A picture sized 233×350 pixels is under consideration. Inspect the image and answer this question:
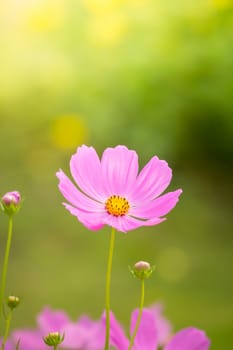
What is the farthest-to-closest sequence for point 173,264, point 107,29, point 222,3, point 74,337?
point 107,29 → point 222,3 → point 173,264 → point 74,337

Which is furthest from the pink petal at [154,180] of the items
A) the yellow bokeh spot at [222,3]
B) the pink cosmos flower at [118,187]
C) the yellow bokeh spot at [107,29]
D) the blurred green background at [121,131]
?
the yellow bokeh spot at [107,29]

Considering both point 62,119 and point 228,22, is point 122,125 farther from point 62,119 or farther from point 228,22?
point 228,22

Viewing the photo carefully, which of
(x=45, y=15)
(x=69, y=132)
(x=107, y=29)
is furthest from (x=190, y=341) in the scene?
(x=45, y=15)

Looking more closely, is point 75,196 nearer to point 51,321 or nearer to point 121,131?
point 51,321

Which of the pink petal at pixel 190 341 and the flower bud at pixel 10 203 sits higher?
the flower bud at pixel 10 203

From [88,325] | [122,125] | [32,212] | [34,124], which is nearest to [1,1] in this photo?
[34,124]

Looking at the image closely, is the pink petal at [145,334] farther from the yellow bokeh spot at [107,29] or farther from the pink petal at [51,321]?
the yellow bokeh spot at [107,29]
